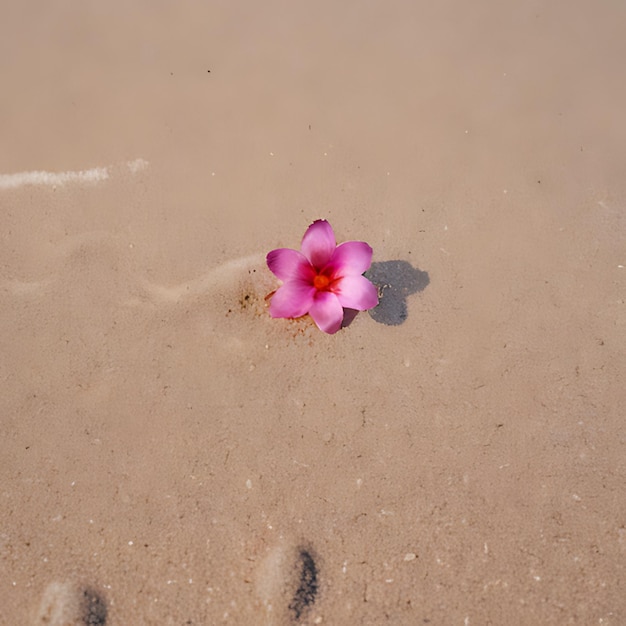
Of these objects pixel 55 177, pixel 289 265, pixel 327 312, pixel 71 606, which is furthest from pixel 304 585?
pixel 55 177

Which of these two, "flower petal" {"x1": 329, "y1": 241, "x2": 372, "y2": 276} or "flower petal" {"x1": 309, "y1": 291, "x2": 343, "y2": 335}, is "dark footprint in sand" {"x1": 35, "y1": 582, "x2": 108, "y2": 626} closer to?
"flower petal" {"x1": 309, "y1": 291, "x2": 343, "y2": 335}

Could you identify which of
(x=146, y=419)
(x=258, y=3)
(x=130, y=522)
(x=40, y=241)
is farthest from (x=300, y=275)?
(x=258, y=3)

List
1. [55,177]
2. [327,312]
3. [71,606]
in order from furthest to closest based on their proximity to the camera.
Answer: [55,177], [327,312], [71,606]

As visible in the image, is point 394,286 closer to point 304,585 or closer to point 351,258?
point 351,258

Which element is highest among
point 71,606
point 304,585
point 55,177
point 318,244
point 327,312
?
point 318,244

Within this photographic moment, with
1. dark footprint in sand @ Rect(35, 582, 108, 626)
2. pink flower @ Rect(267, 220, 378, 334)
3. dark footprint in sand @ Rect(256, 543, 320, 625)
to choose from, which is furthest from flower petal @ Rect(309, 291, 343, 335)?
dark footprint in sand @ Rect(35, 582, 108, 626)

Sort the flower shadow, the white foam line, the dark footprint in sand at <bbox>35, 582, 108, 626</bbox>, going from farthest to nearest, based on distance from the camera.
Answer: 1. the white foam line
2. the flower shadow
3. the dark footprint in sand at <bbox>35, 582, 108, 626</bbox>
